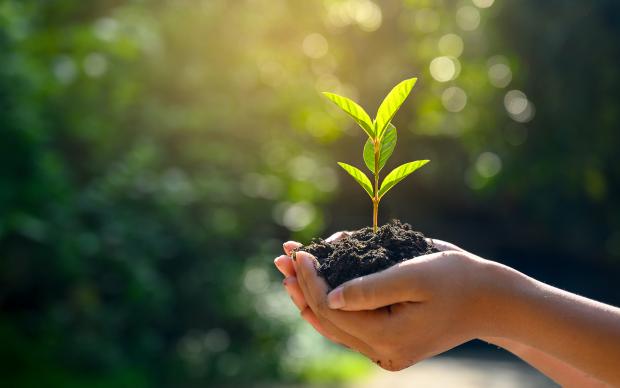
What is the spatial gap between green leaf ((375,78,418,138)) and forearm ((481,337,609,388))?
0.61 m

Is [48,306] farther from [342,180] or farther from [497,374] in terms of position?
[342,180]

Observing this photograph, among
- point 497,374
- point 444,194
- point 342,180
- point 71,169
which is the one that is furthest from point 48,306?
point 444,194

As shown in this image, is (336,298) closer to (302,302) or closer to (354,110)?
(302,302)

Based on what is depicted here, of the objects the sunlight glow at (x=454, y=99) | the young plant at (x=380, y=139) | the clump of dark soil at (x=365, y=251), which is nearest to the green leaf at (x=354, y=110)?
the young plant at (x=380, y=139)

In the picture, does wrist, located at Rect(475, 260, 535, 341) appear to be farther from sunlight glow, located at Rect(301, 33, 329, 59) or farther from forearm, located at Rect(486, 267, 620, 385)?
sunlight glow, located at Rect(301, 33, 329, 59)

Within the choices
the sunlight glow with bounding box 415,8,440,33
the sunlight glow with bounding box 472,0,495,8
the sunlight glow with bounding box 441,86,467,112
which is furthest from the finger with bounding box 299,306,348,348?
the sunlight glow with bounding box 415,8,440,33

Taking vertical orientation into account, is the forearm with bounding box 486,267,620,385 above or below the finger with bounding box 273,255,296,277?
below

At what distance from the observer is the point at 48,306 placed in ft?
20.2

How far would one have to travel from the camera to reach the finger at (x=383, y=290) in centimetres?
152

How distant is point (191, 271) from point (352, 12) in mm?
5945

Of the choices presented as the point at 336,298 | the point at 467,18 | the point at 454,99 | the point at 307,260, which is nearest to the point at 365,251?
the point at 307,260

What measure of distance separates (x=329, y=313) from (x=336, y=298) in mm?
74

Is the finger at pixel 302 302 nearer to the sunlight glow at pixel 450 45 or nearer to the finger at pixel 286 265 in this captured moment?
the finger at pixel 286 265

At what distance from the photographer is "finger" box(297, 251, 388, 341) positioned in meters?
1.58
